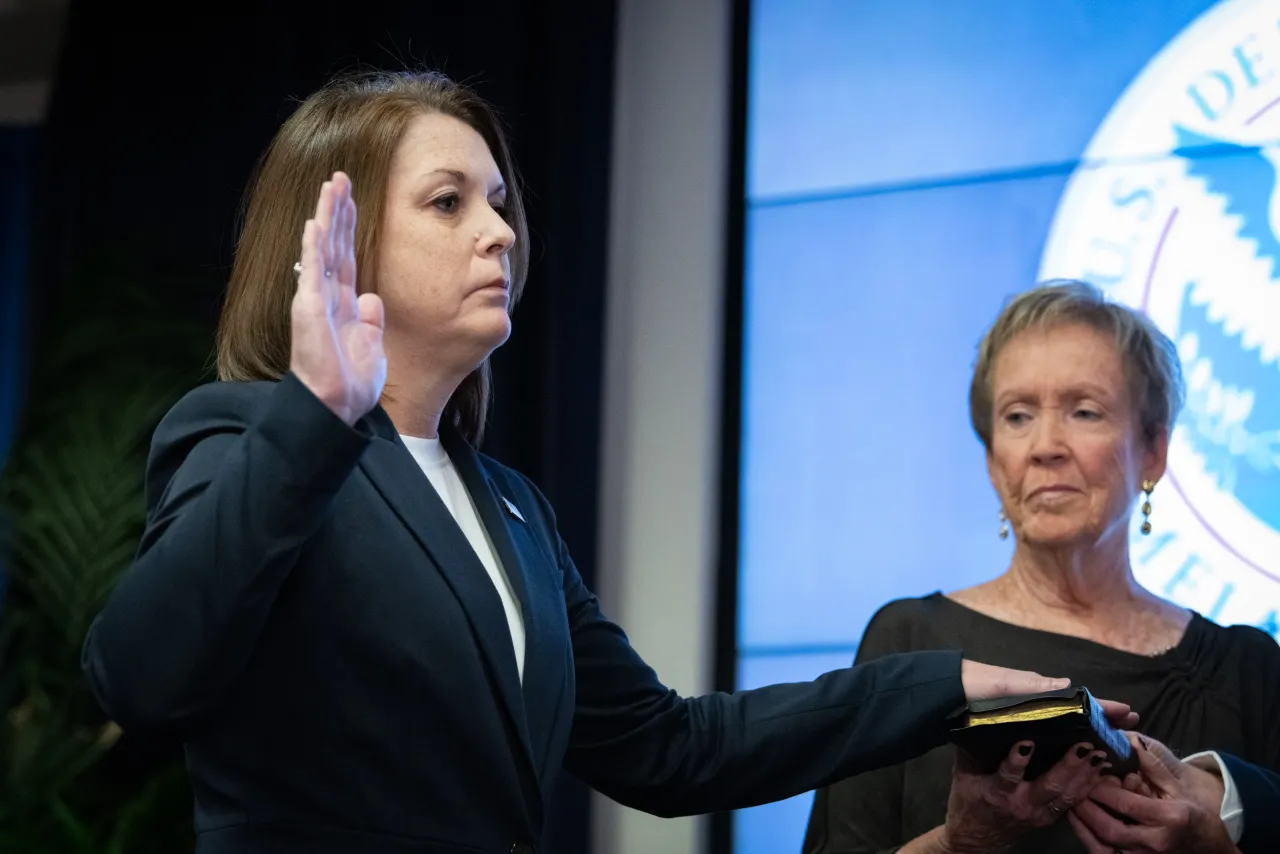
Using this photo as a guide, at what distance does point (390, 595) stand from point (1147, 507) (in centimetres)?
156

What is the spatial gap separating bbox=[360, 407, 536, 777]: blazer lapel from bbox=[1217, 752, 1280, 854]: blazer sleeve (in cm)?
129

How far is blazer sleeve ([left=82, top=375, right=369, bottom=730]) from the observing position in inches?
50.8

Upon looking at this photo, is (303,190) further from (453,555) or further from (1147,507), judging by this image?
(1147,507)

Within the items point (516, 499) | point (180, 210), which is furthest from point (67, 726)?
point (516, 499)

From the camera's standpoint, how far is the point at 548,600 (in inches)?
68.4

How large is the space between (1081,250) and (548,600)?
5.54 feet

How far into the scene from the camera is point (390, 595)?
1.50m

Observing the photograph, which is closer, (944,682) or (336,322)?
(336,322)

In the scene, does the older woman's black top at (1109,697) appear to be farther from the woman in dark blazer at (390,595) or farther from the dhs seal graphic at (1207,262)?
the woman in dark blazer at (390,595)

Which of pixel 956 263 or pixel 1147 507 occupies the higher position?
pixel 956 263

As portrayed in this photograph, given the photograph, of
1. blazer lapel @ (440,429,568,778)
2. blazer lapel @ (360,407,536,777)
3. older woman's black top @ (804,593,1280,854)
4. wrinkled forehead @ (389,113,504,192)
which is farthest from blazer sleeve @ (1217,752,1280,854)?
wrinkled forehead @ (389,113,504,192)

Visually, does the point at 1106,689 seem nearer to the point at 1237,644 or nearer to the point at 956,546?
the point at 1237,644

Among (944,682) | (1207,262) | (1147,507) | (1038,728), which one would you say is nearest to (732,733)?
(944,682)

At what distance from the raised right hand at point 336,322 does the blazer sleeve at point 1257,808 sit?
160 centimetres
